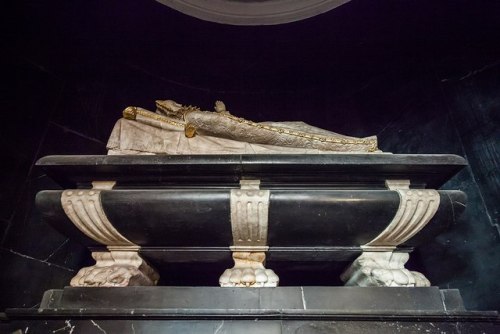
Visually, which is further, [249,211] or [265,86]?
[265,86]

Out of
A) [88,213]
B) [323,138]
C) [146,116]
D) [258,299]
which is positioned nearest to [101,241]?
[88,213]

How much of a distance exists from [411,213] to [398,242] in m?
0.17

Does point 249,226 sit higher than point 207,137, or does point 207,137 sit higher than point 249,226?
point 207,137

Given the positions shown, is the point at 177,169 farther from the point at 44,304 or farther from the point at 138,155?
the point at 44,304

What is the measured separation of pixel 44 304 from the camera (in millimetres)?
1725

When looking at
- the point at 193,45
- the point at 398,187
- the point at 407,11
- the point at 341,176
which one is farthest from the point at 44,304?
the point at 407,11

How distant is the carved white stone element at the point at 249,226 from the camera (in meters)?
1.76

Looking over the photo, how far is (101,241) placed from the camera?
6.14 ft

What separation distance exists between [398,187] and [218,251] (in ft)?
2.97

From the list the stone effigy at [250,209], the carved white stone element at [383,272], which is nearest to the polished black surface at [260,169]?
the stone effigy at [250,209]

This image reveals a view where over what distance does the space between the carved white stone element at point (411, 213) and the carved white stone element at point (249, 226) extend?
54 cm

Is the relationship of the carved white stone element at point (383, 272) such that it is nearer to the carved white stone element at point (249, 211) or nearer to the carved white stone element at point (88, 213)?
the carved white stone element at point (249, 211)

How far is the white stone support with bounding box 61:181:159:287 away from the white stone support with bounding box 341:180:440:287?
105 centimetres

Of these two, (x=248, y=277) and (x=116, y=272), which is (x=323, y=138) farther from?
(x=116, y=272)
